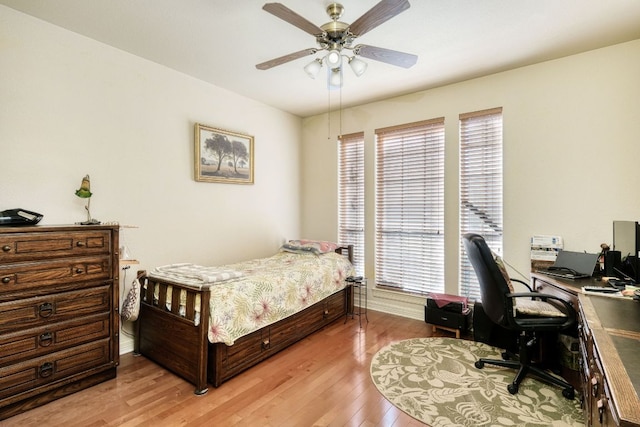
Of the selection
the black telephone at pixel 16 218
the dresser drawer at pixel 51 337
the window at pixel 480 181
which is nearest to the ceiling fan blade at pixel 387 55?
the window at pixel 480 181

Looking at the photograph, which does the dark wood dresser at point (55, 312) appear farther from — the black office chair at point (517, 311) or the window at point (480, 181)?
the window at point (480, 181)

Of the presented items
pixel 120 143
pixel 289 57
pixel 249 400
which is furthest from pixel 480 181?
pixel 120 143

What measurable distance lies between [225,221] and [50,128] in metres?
1.75

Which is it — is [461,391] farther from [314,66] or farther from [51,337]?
[51,337]

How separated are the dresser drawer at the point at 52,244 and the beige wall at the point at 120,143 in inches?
16.9

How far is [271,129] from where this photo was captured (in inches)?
165

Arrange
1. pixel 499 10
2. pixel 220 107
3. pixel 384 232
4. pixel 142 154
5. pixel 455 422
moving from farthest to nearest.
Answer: pixel 384 232 → pixel 220 107 → pixel 142 154 → pixel 499 10 → pixel 455 422

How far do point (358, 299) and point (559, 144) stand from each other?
2.84m

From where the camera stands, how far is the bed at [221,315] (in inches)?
87.1

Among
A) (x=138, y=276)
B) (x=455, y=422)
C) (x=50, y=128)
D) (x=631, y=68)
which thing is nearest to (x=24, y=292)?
(x=138, y=276)

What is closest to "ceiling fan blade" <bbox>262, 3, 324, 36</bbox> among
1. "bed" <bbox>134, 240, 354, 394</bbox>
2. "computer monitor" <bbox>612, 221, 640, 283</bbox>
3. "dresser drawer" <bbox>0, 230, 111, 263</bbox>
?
"bed" <bbox>134, 240, 354, 394</bbox>

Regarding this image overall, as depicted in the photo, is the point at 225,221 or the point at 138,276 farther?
the point at 225,221

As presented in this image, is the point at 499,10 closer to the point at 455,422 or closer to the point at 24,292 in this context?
the point at 455,422

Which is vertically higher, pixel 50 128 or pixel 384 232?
pixel 50 128
